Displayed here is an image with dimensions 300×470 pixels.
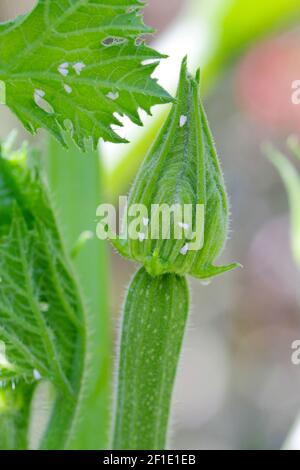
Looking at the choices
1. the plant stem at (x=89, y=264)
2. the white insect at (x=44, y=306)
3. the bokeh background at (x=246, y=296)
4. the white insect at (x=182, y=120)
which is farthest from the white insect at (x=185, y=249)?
the bokeh background at (x=246, y=296)

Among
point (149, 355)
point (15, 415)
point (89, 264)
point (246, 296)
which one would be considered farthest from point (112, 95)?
point (246, 296)

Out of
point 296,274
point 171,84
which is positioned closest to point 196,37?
point 171,84

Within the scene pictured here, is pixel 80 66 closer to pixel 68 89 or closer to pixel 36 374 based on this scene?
pixel 68 89

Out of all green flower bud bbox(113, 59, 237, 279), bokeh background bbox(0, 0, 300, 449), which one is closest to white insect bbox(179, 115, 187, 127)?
green flower bud bbox(113, 59, 237, 279)

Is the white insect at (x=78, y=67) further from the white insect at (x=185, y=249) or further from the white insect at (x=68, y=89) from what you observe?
the white insect at (x=185, y=249)

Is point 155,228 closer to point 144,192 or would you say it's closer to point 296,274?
point 144,192

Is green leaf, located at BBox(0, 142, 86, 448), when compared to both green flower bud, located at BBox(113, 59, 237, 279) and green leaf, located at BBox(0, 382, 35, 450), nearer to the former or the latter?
green leaf, located at BBox(0, 382, 35, 450)
